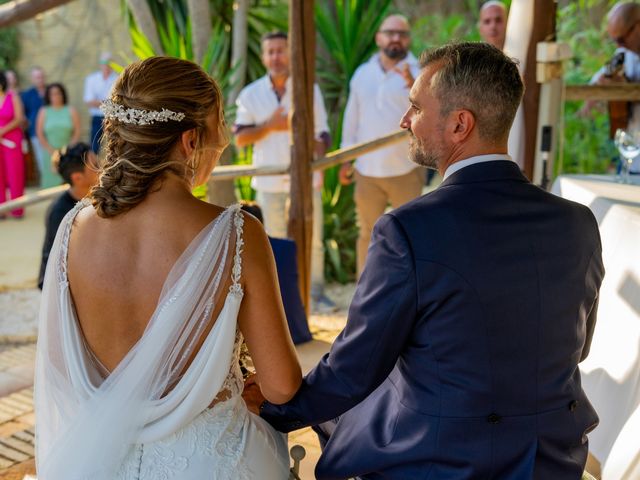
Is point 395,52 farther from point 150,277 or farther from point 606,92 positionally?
point 150,277

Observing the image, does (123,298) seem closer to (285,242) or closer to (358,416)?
(358,416)

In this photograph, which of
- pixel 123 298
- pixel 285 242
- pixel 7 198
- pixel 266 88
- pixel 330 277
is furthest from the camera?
pixel 7 198

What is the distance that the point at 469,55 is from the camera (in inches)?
64.1

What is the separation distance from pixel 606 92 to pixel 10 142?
285 inches

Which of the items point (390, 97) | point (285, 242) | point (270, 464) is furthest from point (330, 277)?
point (270, 464)

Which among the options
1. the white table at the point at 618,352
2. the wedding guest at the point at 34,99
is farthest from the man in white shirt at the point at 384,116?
the wedding guest at the point at 34,99

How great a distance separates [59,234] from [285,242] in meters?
1.53

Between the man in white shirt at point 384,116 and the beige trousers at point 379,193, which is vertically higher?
the man in white shirt at point 384,116

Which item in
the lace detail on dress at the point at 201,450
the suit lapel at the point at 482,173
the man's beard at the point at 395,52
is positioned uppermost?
the suit lapel at the point at 482,173

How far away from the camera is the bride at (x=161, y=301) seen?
5.56ft

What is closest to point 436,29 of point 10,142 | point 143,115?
point 10,142

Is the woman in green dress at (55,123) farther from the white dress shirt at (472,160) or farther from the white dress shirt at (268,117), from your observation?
the white dress shirt at (472,160)

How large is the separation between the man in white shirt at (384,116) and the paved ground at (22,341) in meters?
0.89

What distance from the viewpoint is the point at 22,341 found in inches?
203
